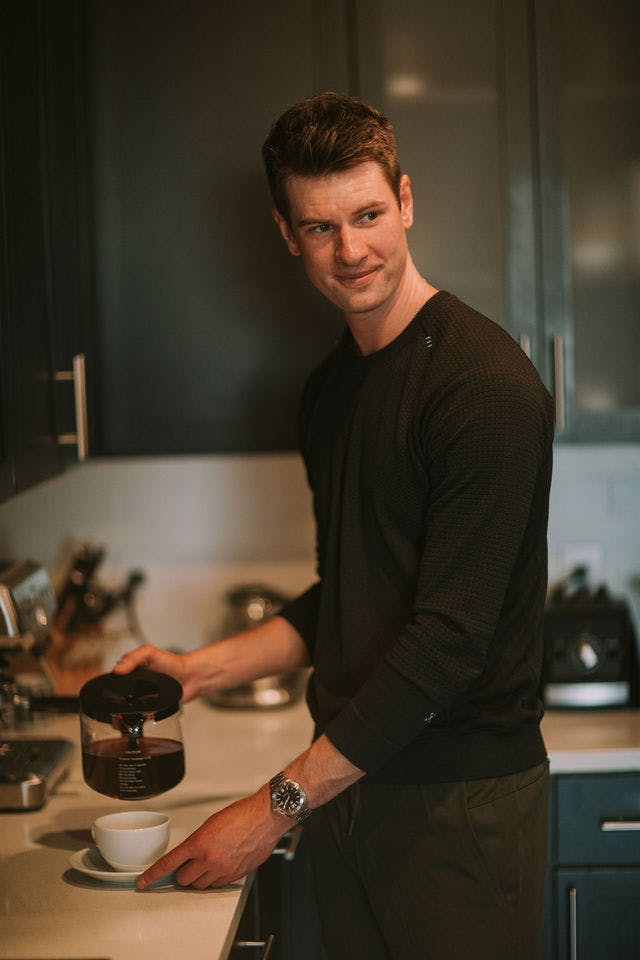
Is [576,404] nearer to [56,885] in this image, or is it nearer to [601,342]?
[601,342]

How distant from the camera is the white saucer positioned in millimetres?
1622

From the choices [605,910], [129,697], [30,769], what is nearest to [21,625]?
[30,769]

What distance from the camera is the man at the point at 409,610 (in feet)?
5.08

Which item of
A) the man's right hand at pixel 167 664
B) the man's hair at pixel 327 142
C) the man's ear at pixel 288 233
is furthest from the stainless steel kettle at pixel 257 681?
the man's hair at pixel 327 142

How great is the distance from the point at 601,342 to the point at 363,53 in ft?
2.44

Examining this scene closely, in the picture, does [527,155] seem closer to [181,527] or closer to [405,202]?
[405,202]

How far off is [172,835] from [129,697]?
0.82 feet

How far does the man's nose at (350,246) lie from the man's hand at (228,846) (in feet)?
2.32

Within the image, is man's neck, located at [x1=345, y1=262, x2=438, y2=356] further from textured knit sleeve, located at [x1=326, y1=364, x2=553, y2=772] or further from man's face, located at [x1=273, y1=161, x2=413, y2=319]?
textured knit sleeve, located at [x1=326, y1=364, x2=553, y2=772]

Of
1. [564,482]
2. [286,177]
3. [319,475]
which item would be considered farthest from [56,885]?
[564,482]

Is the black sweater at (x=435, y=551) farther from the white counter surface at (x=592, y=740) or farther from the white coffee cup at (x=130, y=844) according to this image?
the white counter surface at (x=592, y=740)

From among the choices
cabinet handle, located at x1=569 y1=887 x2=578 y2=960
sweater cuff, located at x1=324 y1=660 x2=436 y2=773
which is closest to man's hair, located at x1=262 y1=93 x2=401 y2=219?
sweater cuff, located at x1=324 y1=660 x2=436 y2=773

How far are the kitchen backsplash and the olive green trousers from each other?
3.82 ft

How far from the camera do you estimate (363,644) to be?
1.73 metres
